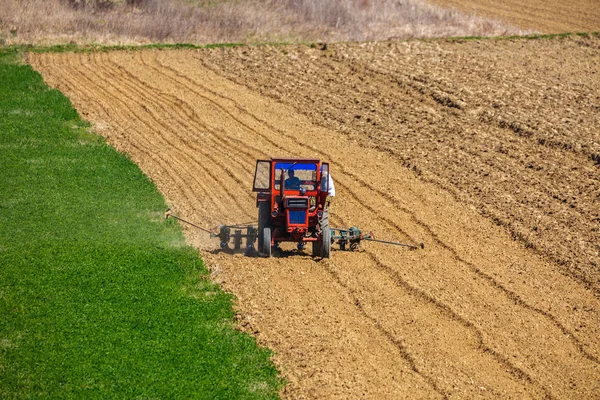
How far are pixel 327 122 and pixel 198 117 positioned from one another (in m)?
4.33

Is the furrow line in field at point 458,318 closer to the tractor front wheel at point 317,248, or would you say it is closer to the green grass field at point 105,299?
the tractor front wheel at point 317,248

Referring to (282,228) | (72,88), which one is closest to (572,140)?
(282,228)

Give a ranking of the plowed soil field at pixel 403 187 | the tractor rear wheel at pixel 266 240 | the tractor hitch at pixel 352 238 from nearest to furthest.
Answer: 1. the plowed soil field at pixel 403 187
2. the tractor rear wheel at pixel 266 240
3. the tractor hitch at pixel 352 238

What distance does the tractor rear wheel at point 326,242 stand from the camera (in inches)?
655

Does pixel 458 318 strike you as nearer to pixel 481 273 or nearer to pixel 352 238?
pixel 481 273

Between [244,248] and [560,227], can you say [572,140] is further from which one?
[244,248]

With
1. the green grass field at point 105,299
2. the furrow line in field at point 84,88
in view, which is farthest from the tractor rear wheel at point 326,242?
the furrow line in field at point 84,88

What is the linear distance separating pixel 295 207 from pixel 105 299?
4.14 metres

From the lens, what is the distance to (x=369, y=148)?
24.4 m

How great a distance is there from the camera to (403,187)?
843 inches

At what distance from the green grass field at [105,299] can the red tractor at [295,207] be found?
1.71 metres

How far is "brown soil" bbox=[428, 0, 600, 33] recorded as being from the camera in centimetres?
4138

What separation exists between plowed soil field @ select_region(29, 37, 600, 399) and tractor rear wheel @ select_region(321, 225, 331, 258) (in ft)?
0.82

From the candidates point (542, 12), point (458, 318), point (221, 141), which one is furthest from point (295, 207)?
point (542, 12)
